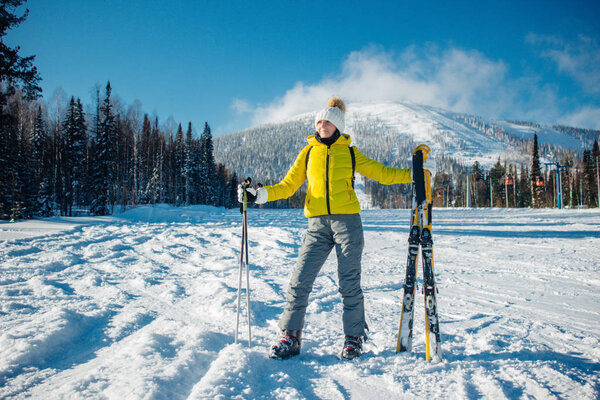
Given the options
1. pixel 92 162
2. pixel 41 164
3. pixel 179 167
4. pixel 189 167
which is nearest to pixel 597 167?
pixel 189 167

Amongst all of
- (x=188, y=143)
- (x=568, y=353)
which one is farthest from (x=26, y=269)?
(x=188, y=143)

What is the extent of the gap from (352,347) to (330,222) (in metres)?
0.93

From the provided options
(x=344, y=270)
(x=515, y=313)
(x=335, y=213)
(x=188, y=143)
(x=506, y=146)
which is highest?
(x=506, y=146)

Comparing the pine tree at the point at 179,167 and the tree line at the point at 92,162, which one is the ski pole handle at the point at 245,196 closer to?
the tree line at the point at 92,162

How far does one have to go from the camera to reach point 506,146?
181500 mm

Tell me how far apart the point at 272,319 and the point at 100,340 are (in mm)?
1396

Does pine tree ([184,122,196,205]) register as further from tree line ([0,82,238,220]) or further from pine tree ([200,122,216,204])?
pine tree ([200,122,216,204])

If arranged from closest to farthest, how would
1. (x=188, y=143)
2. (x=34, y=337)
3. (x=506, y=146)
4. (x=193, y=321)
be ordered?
(x=34, y=337), (x=193, y=321), (x=188, y=143), (x=506, y=146)

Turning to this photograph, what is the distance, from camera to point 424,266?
2129mm

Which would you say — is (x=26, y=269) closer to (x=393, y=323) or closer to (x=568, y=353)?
(x=393, y=323)

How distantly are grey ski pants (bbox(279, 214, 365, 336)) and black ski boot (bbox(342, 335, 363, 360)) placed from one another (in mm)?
36

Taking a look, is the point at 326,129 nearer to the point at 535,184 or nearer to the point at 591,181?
the point at 535,184

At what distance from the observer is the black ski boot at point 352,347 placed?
6.86 feet

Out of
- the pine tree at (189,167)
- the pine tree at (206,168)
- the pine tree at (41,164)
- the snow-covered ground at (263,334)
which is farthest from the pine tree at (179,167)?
the snow-covered ground at (263,334)
